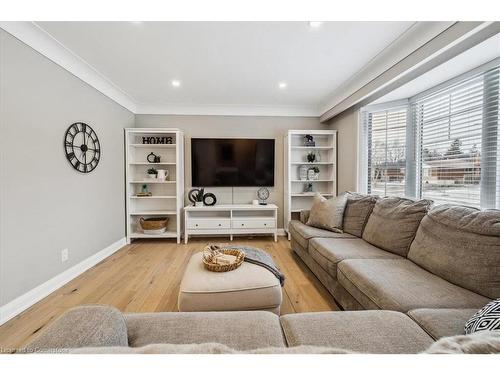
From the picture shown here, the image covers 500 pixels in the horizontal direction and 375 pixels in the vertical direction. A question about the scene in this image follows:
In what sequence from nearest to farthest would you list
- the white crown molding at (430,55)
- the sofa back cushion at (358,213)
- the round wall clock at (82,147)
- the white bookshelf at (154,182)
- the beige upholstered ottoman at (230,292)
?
the beige upholstered ottoman at (230,292) < the white crown molding at (430,55) < the round wall clock at (82,147) < the sofa back cushion at (358,213) < the white bookshelf at (154,182)

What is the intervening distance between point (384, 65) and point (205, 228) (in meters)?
3.25

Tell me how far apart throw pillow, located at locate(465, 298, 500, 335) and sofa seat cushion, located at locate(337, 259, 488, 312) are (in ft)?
1.19

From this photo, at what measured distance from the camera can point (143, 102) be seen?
3.89 meters

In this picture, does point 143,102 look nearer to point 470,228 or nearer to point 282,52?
point 282,52

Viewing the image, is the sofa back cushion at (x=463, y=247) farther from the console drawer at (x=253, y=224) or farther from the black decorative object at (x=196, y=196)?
the black decorative object at (x=196, y=196)

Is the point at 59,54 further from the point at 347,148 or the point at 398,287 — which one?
the point at 347,148

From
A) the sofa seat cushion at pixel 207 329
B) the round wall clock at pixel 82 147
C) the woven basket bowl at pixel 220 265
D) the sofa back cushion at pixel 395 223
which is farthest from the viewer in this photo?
the round wall clock at pixel 82 147

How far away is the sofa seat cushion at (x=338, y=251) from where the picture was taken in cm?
188

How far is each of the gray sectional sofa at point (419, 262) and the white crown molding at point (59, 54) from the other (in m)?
3.14

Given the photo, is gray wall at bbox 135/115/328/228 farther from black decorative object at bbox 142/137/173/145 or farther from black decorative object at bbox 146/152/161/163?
black decorative object at bbox 146/152/161/163

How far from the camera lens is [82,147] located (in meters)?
2.59

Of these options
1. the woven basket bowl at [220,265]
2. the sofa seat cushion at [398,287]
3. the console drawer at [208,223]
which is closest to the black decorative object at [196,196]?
the console drawer at [208,223]

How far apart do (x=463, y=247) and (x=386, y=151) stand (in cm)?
211

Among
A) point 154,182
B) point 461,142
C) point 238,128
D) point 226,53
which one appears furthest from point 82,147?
point 461,142
